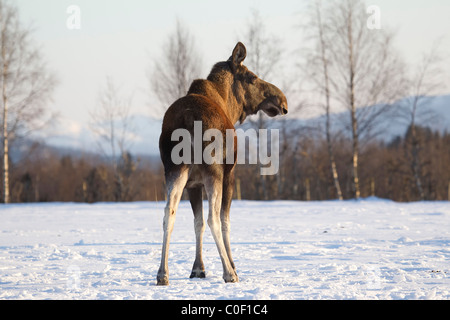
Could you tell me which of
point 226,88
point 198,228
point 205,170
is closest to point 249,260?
point 198,228

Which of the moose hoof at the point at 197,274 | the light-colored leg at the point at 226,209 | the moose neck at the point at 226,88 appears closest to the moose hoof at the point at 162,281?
the moose hoof at the point at 197,274

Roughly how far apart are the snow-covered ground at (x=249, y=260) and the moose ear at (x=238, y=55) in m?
2.82

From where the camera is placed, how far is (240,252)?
26.8 feet

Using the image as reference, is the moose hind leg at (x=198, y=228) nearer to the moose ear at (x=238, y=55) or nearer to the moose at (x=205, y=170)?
the moose at (x=205, y=170)

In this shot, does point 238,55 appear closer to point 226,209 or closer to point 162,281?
point 226,209

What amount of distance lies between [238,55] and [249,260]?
3.10m

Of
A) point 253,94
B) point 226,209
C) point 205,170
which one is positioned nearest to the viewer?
point 205,170

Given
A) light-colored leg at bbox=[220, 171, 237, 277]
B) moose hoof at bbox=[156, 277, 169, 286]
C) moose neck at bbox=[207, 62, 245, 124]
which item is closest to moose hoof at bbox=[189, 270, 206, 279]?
light-colored leg at bbox=[220, 171, 237, 277]

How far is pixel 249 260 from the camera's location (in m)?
7.32

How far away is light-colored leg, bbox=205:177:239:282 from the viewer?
5.31 meters

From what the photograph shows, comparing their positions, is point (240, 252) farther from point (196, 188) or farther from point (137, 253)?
point (196, 188)

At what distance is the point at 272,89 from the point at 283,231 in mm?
5542

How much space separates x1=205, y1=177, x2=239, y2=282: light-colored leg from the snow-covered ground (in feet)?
0.62

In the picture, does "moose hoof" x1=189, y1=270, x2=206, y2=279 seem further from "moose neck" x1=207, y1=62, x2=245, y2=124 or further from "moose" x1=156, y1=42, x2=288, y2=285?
"moose neck" x1=207, y1=62, x2=245, y2=124
